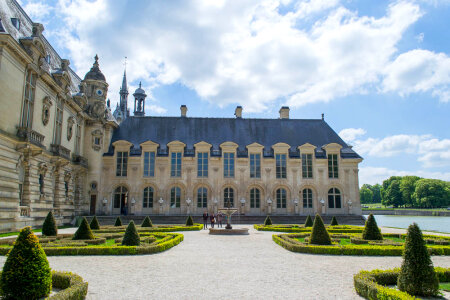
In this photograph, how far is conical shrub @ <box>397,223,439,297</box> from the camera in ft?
25.0

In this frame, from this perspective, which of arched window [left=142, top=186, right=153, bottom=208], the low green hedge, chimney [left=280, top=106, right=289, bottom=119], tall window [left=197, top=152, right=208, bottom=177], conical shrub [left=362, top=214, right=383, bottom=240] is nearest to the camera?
the low green hedge

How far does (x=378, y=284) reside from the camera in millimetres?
8430

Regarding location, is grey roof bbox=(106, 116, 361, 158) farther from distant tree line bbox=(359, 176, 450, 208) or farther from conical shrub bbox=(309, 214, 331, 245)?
distant tree line bbox=(359, 176, 450, 208)

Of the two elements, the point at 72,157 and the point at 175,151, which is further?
the point at 175,151

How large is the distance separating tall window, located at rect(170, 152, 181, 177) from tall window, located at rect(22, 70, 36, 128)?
1738 centimetres

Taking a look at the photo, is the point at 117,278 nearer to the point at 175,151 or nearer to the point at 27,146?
the point at 27,146

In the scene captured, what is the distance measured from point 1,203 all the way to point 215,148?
24585 millimetres

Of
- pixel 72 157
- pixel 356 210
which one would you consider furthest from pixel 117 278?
pixel 356 210

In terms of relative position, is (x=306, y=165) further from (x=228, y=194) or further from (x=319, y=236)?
(x=319, y=236)

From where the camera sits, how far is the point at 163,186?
133 ft

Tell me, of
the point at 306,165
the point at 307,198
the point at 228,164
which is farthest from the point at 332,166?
the point at 228,164

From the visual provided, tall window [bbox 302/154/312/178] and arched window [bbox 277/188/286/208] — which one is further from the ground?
tall window [bbox 302/154/312/178]

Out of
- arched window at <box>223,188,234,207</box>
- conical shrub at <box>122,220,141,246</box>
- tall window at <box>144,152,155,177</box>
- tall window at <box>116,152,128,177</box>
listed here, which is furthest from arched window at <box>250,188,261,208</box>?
conical shrub at <box>122,220,141,246</box>

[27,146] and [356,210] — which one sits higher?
[27,146]
